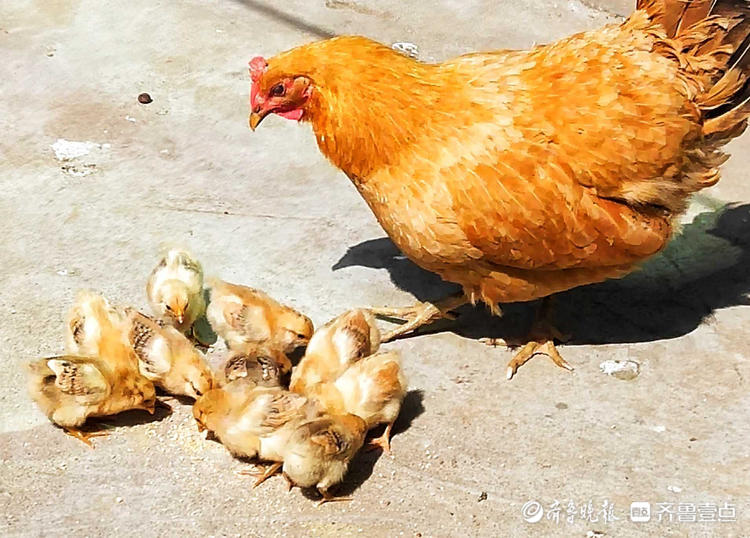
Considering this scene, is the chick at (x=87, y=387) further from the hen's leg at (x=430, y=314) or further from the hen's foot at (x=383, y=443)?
the hen's leg at (x=430, y=314)

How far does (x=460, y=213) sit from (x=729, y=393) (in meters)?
1.35

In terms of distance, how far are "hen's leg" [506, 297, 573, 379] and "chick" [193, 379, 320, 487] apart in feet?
3.19

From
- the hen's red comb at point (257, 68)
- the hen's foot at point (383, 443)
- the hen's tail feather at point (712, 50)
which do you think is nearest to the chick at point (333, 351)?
the hen's foot at point (383, 443)

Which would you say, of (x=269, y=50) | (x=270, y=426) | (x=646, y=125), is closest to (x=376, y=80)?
(x=646, y=125)

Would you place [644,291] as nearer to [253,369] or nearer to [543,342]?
[543,342]

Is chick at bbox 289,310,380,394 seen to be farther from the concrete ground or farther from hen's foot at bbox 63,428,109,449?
hen's foot at bbox 63,428,109,449

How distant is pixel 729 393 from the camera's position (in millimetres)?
3705

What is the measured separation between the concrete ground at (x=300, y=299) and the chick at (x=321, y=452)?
156 millimetres

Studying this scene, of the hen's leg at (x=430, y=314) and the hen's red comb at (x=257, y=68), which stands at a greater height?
the hen's red comb at (x=257, y=68)

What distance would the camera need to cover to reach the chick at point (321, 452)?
3.07 meters

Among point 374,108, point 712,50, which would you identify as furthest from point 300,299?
point 712,50

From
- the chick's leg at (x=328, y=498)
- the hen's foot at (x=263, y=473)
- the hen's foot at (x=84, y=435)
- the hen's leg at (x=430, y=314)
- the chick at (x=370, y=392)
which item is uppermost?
the chick at (x=370, y=392)

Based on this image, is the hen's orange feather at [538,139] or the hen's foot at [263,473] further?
the hen's orange feather at [538,139]

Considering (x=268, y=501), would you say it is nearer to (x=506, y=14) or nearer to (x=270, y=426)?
(x=270, y=426)
